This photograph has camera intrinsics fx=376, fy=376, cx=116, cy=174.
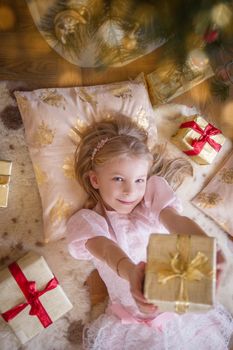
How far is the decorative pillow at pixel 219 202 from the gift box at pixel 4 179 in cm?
79

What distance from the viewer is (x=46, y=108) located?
57.1 inches

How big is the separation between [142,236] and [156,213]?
11 centimetres

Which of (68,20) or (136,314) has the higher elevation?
(68,20)

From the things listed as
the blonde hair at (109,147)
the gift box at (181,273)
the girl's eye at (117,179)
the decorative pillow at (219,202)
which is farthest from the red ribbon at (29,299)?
the decorative pillow at (219,202)

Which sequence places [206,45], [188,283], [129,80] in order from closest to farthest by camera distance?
[188,283] < [206,45] < [129,80]

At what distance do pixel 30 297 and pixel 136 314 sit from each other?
402mm

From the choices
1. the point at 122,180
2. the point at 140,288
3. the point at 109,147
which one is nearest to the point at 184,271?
the point at 140,288

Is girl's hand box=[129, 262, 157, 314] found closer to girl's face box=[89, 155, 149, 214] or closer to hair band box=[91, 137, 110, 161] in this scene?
girl's face box=[89, 155, 149, 214]

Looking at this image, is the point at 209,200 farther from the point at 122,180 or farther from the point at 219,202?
the point at 122,180

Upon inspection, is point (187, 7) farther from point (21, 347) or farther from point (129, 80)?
point (21, 347)

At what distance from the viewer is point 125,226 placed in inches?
56.6

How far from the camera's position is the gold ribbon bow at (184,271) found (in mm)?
907

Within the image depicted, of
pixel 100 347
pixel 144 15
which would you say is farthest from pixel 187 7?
pixel 100 347

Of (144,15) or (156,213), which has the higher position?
(144,15)
